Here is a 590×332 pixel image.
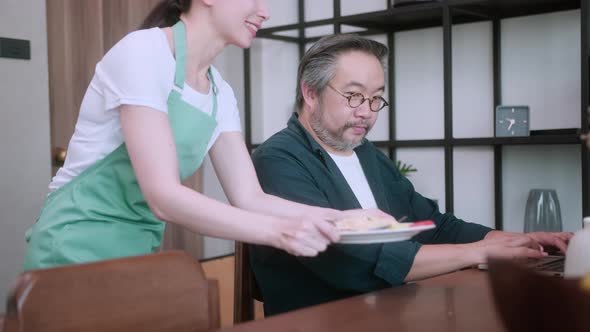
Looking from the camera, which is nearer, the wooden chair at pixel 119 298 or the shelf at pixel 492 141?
the wooden chair at pixel 119 298

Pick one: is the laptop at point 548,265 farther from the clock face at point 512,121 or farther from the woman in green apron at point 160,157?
the clock face at point 512,121

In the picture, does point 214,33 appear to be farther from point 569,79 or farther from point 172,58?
point 569,79

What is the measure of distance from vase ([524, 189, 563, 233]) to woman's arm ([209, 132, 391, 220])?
5.07 ft

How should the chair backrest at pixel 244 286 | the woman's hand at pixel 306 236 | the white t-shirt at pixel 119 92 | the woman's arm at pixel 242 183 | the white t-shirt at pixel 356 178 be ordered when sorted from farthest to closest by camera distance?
A: the white t-shirt at pixel 356 178, the chair backrest at pixel 244 286, the woman's arm at pixel 242 183, the white t-shirt at pixel 119 92, the woman's hand at pixel 306 236

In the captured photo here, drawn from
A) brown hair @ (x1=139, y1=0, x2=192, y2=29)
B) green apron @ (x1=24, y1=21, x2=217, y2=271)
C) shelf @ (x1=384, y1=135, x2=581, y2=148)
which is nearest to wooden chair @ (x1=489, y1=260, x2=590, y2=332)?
green apron @ (x1=24, y1=21, x2=217, y2=271)

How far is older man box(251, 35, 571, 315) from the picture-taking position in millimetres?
1497

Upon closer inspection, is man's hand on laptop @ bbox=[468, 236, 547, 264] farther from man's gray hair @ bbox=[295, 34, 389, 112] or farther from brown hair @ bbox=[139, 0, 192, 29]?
brown hair @ bbox=[139, 0, 192, 29]

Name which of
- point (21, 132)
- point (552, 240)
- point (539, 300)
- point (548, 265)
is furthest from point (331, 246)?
point (21, 132)

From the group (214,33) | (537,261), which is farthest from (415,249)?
(214,33)

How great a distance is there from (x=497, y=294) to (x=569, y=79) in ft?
7.83

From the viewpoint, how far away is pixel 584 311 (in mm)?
643

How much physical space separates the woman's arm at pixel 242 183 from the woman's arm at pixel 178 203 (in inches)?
9.4

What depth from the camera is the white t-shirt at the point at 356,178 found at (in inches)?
74.4

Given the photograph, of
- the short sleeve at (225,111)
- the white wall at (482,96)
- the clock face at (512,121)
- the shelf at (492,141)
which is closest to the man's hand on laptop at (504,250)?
the short sleeve at (225,111)
